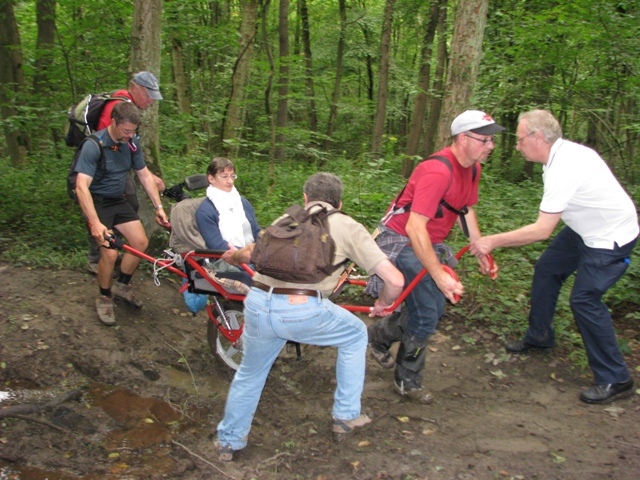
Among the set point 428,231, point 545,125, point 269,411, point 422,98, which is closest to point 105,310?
point 269,411

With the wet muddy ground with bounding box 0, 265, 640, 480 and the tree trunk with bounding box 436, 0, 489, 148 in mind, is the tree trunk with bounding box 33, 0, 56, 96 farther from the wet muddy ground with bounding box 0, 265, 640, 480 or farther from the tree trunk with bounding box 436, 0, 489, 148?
the tree trunk with bounding box 436, 0, 489, 148

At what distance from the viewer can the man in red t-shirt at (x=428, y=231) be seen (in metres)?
3.62

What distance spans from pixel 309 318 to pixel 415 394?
167 cm

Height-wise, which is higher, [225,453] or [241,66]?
[241,66]

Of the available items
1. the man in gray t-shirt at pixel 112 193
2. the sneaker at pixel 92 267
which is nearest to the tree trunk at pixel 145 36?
the man in gray t-shirt at pixel 112 193

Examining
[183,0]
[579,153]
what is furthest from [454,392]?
[183,0]

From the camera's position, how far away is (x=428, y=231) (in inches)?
156

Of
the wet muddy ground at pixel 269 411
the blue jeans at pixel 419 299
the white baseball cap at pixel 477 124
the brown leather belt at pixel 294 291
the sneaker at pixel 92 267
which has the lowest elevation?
the wet muddy ground at pixel 269 411

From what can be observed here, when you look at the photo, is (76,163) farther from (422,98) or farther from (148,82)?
(422,98)

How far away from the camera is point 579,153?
3.97 m

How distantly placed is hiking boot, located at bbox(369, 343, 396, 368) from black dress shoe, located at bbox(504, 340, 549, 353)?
120cm

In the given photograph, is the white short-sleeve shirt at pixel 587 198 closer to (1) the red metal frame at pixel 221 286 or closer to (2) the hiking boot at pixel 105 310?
(1) the red metal frame at pixel 221 286

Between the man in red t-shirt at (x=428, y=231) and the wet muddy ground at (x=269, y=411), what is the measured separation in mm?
401

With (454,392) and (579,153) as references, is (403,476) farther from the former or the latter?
(579,153)
